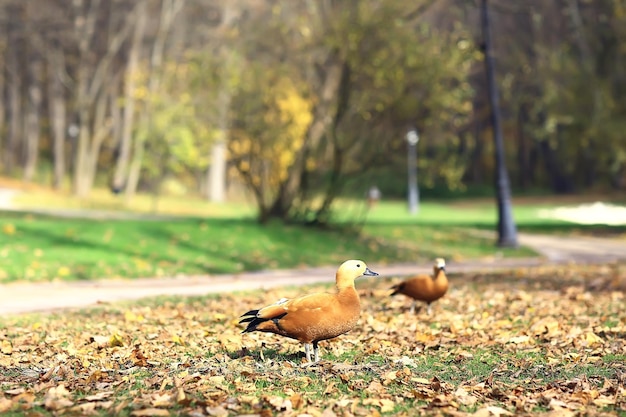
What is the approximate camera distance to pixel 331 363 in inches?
330

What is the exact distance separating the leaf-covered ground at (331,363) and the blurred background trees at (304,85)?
11814 mm

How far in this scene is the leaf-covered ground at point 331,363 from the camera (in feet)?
22.1

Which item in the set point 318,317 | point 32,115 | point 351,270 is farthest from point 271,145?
point 32,115

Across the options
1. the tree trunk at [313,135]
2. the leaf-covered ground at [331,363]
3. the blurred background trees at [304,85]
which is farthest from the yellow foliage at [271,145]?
the leaf-covered ground at [331,363]

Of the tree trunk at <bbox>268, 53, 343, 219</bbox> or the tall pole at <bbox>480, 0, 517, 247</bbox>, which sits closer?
the tree trunk at <bbox>268, 53, 343, 219</bbox>

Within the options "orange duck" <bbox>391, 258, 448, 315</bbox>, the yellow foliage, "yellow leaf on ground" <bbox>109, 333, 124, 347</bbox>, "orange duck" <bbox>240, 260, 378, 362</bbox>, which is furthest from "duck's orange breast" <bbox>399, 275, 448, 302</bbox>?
the yellow foliage

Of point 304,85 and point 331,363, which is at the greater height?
point 304,85

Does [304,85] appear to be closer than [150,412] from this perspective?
No

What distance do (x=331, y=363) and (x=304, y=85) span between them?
1979 cm

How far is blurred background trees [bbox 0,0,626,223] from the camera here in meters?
24.9

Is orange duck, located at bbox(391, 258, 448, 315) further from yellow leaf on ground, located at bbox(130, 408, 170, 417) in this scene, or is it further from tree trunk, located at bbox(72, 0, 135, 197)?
tree trunk, located at bbox(72, 0, 135, 197)

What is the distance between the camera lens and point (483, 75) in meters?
67.9

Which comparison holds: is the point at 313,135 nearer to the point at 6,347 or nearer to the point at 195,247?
the point at 195,247

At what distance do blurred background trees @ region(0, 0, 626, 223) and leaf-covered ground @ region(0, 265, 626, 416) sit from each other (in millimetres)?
11814
